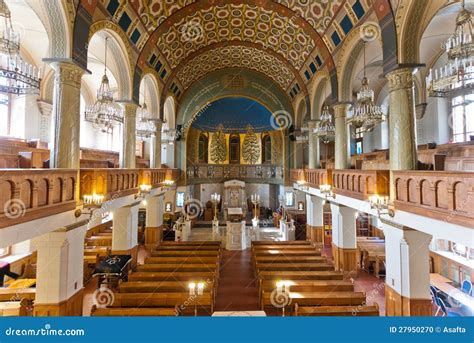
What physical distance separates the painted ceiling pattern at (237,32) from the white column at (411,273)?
11.2 m

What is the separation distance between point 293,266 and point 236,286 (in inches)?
100

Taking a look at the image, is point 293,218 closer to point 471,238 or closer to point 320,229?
point 320,229

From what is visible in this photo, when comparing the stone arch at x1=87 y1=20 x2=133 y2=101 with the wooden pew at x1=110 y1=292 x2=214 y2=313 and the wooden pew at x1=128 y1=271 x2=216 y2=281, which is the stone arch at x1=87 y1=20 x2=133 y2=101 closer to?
the wooden pew at x1=128 y1=271 x2=216 y2=281

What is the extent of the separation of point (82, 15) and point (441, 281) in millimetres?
15294

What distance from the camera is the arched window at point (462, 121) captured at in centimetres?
1198

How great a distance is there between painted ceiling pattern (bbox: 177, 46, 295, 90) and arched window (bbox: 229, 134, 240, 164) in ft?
22.2

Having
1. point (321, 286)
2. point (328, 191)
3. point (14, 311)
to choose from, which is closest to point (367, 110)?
point (328, 191)

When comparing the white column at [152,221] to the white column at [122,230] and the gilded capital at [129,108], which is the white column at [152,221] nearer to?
the white column at [122,230]

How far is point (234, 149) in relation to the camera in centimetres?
2588

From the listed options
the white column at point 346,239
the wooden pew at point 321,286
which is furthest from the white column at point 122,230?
the white column at point 346,239

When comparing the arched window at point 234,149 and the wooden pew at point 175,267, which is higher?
the arched window at point 234,149

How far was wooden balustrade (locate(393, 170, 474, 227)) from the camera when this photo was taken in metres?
4.93

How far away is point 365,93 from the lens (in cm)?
952

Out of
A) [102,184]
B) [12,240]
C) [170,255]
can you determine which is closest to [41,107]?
[102,184]
